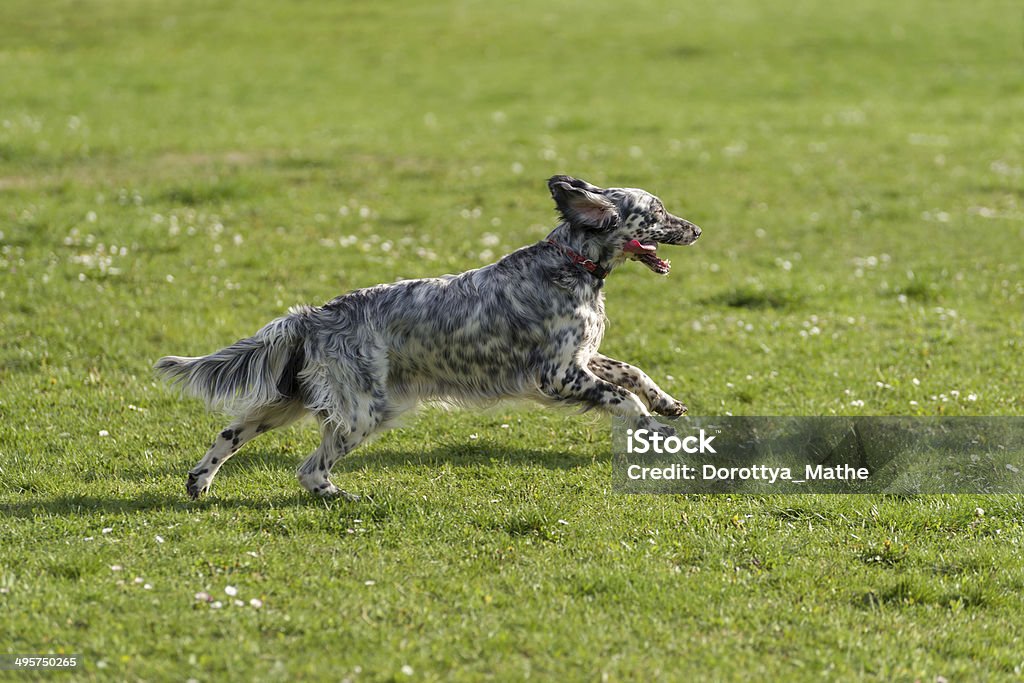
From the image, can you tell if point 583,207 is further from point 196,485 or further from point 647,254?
point 196,485

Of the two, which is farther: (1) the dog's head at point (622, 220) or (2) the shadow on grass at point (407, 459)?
(2) the shadow on grass at point (407, 459)

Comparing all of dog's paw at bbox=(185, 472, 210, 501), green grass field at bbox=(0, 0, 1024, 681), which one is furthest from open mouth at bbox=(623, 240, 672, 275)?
dog's paw at bbox=(185, 472, 210, 501)

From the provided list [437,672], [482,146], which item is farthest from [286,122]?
[437,672]

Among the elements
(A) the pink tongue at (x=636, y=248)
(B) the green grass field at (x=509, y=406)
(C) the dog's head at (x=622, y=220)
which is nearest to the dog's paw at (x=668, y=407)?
(B) the green grass field at (x=509, y=406)

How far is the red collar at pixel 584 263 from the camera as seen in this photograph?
28.5 feet

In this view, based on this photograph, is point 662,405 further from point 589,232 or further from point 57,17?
point 57,17

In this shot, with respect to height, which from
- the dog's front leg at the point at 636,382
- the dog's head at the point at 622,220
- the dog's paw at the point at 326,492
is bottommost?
the dog's paw at the point at 326,492

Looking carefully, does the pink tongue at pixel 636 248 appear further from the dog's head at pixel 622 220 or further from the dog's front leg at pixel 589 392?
the dog's front leg at pixel 589 392

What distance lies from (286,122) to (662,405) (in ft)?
54.0

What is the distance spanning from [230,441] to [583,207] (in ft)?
10.5

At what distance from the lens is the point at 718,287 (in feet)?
46.9

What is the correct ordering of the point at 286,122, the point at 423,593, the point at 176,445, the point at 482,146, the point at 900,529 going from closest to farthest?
the point at 423,593, the point at 900,529, the point at 176,445, the point at 482,146, the point at 286,122

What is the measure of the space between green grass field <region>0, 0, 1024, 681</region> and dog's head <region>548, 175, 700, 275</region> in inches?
71.1

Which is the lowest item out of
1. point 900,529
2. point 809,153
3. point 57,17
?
point 900,529
